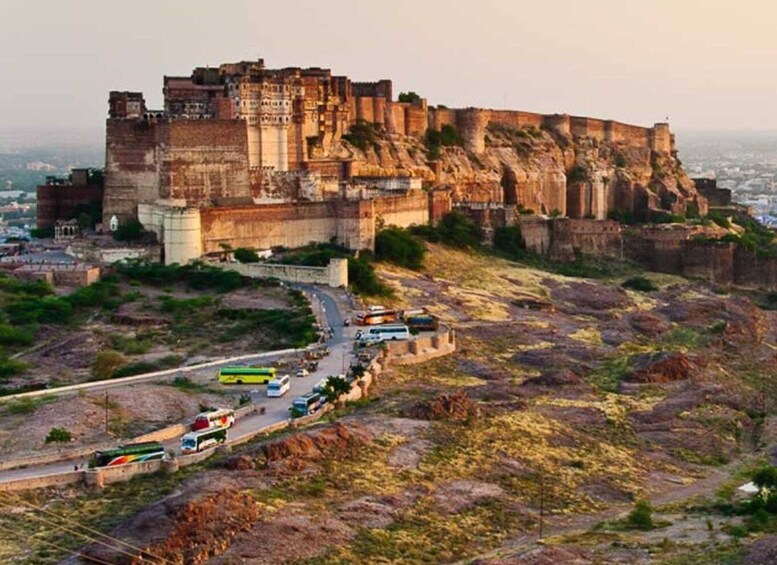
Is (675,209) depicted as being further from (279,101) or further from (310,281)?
(310,281)

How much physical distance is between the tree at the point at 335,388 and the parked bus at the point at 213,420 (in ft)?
8.43

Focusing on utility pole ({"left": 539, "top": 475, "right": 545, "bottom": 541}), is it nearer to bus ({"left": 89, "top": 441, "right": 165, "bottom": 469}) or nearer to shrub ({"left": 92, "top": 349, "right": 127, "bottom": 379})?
bus ({"left": 89, "top": 441, "right": 165, "bottom": 469})

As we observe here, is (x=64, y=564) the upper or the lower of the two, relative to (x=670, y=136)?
lower

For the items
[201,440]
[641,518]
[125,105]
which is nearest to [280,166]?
[125,105]

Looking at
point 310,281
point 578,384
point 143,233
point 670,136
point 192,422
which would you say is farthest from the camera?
point 670,136

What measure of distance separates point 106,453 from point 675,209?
4817cm

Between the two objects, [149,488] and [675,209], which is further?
[675,209]

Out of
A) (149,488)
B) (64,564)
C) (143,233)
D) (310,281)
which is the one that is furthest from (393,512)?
(143,233)

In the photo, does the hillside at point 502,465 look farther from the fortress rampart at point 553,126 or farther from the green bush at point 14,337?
the fortress rampart at point 553,126

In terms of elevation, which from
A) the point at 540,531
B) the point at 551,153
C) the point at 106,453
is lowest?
the point at 540,531

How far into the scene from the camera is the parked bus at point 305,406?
2473cm

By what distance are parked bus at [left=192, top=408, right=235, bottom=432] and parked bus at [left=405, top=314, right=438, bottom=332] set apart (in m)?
10.5

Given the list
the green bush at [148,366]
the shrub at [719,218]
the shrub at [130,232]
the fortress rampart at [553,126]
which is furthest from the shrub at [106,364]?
the shrub at [719,218]

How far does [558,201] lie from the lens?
62438 mm
